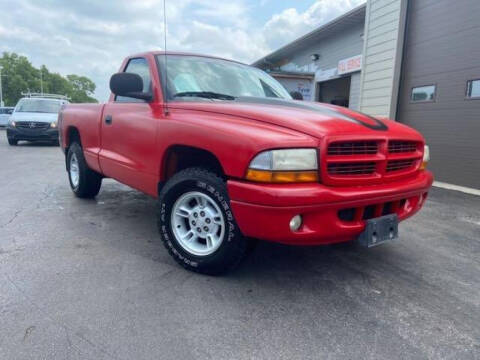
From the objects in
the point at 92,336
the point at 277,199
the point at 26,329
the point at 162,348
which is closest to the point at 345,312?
the point at 277,199

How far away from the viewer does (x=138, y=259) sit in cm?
301

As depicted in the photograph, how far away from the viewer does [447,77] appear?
760 cm

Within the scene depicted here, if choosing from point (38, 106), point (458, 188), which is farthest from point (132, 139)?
point (38, 106)

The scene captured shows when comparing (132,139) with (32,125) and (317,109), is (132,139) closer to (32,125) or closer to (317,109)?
(317,109)

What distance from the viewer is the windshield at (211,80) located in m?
3.24

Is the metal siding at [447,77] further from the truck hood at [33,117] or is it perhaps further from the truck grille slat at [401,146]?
the truck hood at [33,117]

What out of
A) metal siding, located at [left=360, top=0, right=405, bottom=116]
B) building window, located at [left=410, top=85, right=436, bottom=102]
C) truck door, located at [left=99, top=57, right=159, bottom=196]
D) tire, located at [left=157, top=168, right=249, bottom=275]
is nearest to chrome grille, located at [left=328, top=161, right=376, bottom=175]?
tire, located at [left=157, top=168, right=249, bottom=275]

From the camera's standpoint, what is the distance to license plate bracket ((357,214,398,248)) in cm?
239

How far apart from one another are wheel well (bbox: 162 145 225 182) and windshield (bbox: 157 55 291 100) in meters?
0.53

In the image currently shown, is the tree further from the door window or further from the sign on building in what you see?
the door window

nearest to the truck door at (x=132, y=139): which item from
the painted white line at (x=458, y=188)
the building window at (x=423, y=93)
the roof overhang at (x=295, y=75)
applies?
the painted white line at (x=458, y=188)

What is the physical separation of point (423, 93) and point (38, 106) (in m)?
12.2

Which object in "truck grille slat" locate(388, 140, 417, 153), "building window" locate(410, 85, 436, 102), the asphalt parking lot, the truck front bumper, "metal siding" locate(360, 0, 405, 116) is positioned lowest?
the asphalt parking lot

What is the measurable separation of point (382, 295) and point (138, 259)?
1.90 meters
